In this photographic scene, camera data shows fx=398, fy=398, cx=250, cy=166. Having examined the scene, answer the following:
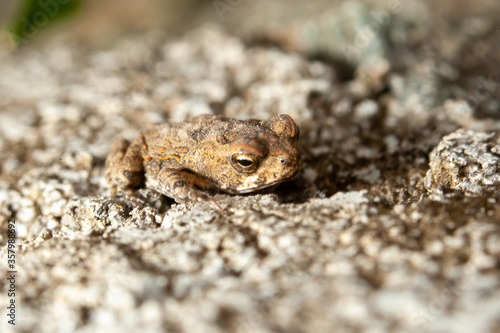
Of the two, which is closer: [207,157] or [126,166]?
[207,157]

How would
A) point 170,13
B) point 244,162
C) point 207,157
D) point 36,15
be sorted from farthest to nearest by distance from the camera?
point 170,13, point 36,15, point 207,157, point 244,162

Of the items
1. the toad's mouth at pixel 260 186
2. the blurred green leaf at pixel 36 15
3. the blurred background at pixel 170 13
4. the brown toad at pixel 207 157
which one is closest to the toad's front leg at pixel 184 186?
the brown toad at pixel 207 157

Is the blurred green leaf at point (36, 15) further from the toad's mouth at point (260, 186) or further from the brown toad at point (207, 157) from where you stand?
the toad's mouth at point (260, 186)

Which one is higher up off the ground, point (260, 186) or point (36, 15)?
point (36, 15)

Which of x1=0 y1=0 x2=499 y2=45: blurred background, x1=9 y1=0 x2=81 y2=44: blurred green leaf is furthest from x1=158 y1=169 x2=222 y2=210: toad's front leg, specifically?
x1=0 y1=0 x2=499 y2=45: blurred background

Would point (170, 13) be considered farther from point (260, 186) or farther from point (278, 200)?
point (278, 200)

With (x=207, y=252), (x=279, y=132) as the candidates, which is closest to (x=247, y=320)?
(x=207, y=252)

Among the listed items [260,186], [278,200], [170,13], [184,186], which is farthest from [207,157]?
[170,13]
